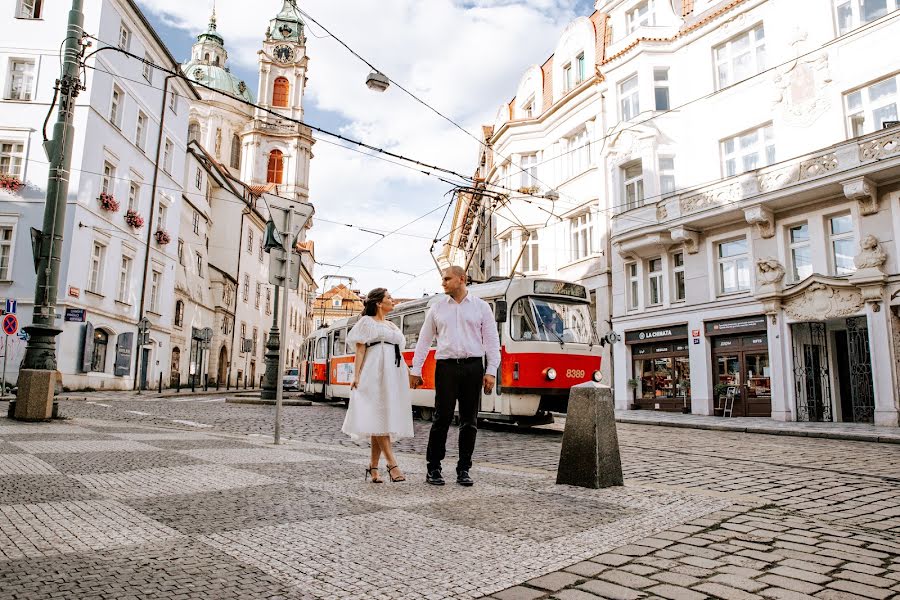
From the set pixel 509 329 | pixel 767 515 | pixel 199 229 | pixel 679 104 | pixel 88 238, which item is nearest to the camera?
pixel 767 515

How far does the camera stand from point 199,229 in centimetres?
3962

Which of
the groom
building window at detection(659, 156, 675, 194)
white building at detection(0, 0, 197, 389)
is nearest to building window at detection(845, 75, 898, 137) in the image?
building window at detection(659, 156, 675, 194)

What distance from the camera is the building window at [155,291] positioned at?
1264 inches

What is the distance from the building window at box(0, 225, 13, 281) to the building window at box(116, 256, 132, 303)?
4246 millimetres

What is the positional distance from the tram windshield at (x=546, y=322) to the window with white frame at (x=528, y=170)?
18536mm

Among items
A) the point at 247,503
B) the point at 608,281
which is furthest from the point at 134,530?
the point at 608,281

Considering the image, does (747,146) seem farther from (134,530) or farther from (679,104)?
(134,530)

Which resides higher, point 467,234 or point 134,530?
point 467,234

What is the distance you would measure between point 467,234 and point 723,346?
21666 mm

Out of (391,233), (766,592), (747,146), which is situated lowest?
(766,592)

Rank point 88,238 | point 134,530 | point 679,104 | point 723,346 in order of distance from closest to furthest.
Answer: point 134,530 < point 723,346 < point 679,104 < point 88,238

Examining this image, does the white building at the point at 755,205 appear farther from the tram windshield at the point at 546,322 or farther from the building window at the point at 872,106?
the tram windshield at the point at 546,322

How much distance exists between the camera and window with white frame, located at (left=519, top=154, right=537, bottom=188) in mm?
31328

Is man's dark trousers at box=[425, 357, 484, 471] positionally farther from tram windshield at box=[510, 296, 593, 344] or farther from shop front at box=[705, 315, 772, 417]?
shop front at box=[705, 315, 772, 417]
